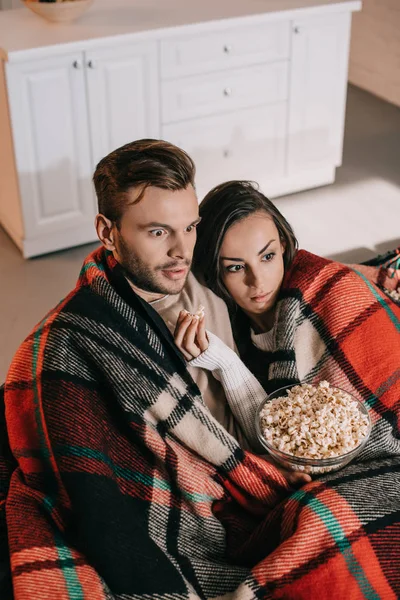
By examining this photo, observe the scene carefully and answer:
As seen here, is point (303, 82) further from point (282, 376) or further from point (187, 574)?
point (187, 574)

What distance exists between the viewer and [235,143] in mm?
3629

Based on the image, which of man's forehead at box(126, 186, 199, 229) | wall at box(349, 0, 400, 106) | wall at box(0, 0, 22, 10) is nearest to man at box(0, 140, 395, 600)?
man's forehead at box(126, 186, 199, 229)

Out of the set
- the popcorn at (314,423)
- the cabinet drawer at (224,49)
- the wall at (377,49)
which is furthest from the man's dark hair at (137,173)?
the wall at (377,49)

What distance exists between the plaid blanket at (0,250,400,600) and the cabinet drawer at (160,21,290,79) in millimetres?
1876

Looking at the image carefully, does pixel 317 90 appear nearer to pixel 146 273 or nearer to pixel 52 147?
pixel 52 147

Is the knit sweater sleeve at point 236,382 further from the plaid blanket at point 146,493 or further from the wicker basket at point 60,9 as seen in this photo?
the wicker basket at point 60,9

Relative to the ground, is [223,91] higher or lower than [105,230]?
lower

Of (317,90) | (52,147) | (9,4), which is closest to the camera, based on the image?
(52,147)

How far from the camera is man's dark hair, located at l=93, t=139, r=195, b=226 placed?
1.54m

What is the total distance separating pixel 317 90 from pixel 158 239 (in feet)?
7.86

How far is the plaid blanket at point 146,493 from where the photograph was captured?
1.40 meters

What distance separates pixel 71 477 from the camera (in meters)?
1.42

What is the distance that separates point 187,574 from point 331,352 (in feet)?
1.77

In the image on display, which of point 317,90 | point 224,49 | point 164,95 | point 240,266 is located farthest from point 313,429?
point 317,90
